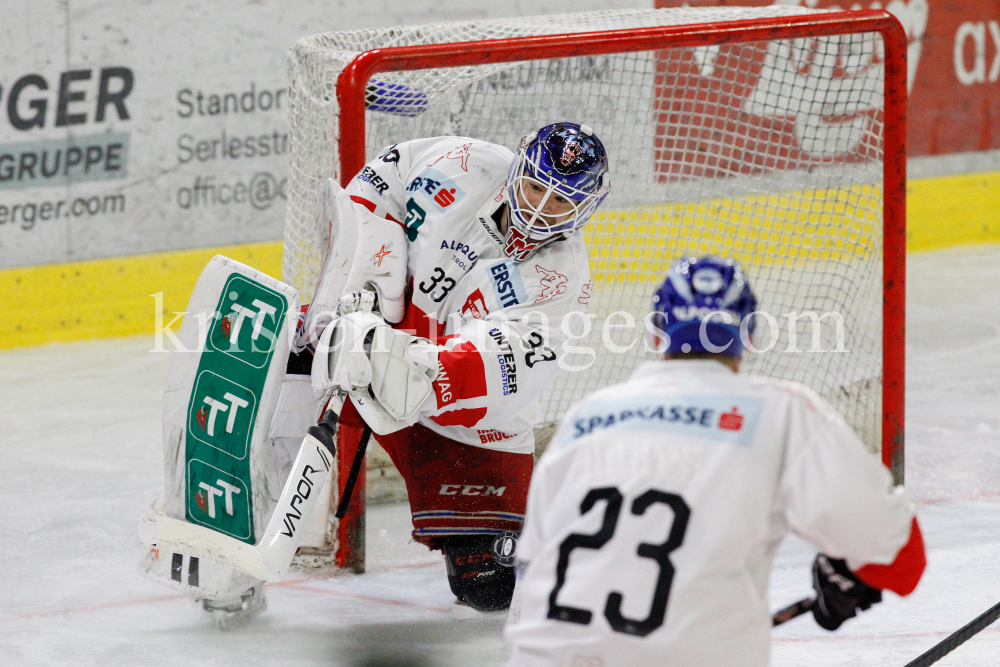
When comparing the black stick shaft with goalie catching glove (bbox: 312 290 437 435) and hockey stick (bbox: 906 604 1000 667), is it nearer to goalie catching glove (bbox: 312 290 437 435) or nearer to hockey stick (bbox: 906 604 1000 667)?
goalie catching glove (bbox: 312 290 437 435)

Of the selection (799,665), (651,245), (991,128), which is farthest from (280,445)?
(991,128)

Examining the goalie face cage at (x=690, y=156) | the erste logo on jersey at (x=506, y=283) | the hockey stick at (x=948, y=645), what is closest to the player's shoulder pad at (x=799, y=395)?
the goalie face cage at (x=690, y=156)

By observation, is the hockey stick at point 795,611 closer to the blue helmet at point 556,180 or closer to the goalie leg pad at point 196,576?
the blue helmet at point 556,180

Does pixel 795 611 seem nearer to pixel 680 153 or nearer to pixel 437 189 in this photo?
pixel 437 189

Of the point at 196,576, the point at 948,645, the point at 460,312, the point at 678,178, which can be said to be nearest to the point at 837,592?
the point at 948,645

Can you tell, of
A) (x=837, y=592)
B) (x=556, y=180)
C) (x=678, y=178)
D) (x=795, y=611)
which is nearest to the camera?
(x=837, y=592)

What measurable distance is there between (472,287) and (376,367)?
40cm

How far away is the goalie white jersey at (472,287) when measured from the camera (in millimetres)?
2600

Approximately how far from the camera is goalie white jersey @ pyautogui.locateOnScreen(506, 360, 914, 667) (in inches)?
58.2

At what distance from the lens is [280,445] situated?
9.38ft

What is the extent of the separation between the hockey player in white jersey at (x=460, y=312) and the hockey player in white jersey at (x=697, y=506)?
991 millimetres

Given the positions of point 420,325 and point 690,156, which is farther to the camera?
point 690,156

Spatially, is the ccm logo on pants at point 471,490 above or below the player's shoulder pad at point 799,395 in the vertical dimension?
below

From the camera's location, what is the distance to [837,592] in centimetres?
165
